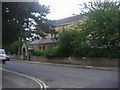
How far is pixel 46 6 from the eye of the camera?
907 inches

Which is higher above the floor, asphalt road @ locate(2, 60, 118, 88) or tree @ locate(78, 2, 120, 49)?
tree @ locate(78, 2, 120, 49)

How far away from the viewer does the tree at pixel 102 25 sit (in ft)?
81.6

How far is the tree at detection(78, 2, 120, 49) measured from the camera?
81.6 feet

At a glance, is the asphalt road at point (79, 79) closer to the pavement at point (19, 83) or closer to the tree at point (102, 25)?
the pavement at point (19, 83)

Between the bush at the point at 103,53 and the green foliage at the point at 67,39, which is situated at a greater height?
the green foliage at the point at 67,39

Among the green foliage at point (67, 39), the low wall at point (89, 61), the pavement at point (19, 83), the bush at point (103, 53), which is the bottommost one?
the low wall at point (89, 61)

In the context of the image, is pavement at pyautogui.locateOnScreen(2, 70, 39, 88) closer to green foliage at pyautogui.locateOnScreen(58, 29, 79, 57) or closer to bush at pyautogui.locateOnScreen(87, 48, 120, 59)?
bush at pyautogui.locateOnScreen(87, 48, 120, 59)

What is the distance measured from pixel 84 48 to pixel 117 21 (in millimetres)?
7394

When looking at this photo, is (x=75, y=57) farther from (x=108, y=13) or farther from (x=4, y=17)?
(x=4, y=17)

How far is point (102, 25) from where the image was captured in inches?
1036

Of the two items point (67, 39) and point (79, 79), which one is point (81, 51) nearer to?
point (67, 39)

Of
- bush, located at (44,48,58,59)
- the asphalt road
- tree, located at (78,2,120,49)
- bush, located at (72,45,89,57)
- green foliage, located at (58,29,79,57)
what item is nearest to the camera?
the asphalt road

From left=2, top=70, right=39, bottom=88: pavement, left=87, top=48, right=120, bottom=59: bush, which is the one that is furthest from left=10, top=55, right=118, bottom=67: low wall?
left=2, top=70, right=39, bottom=88: pavement

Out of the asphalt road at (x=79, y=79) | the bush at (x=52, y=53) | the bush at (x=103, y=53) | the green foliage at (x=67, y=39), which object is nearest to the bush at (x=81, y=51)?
the bush at (x=103, y=53)
